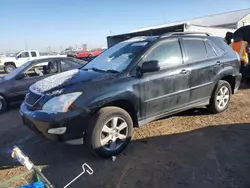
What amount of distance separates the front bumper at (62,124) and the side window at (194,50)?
244 cm

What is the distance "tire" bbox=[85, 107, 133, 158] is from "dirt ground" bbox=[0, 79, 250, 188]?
17cm

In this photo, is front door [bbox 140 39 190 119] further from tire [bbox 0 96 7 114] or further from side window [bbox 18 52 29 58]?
side window [bbox 18 52 29 58]

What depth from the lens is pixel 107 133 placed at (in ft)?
12.4

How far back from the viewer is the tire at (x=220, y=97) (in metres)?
5.40

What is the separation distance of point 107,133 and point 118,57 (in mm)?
1470

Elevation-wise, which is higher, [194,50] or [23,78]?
[194,50]

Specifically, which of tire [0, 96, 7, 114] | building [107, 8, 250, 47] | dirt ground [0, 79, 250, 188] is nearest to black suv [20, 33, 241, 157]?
dirt ground [0, 79, 250, 188]

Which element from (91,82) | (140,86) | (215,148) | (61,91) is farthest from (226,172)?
(61,91)

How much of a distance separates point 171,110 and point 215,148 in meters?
1.01

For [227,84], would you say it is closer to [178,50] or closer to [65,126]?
[178,50]

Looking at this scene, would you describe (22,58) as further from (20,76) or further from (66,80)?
(66,80)

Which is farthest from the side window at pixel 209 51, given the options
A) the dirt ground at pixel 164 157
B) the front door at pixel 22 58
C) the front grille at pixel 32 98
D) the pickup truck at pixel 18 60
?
the front door at pixel 22 58

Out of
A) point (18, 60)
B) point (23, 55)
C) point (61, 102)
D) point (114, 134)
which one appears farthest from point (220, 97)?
point (23, 55)

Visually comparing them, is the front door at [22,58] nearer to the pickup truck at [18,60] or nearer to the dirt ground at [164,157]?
the pickup truck at [18,60]
